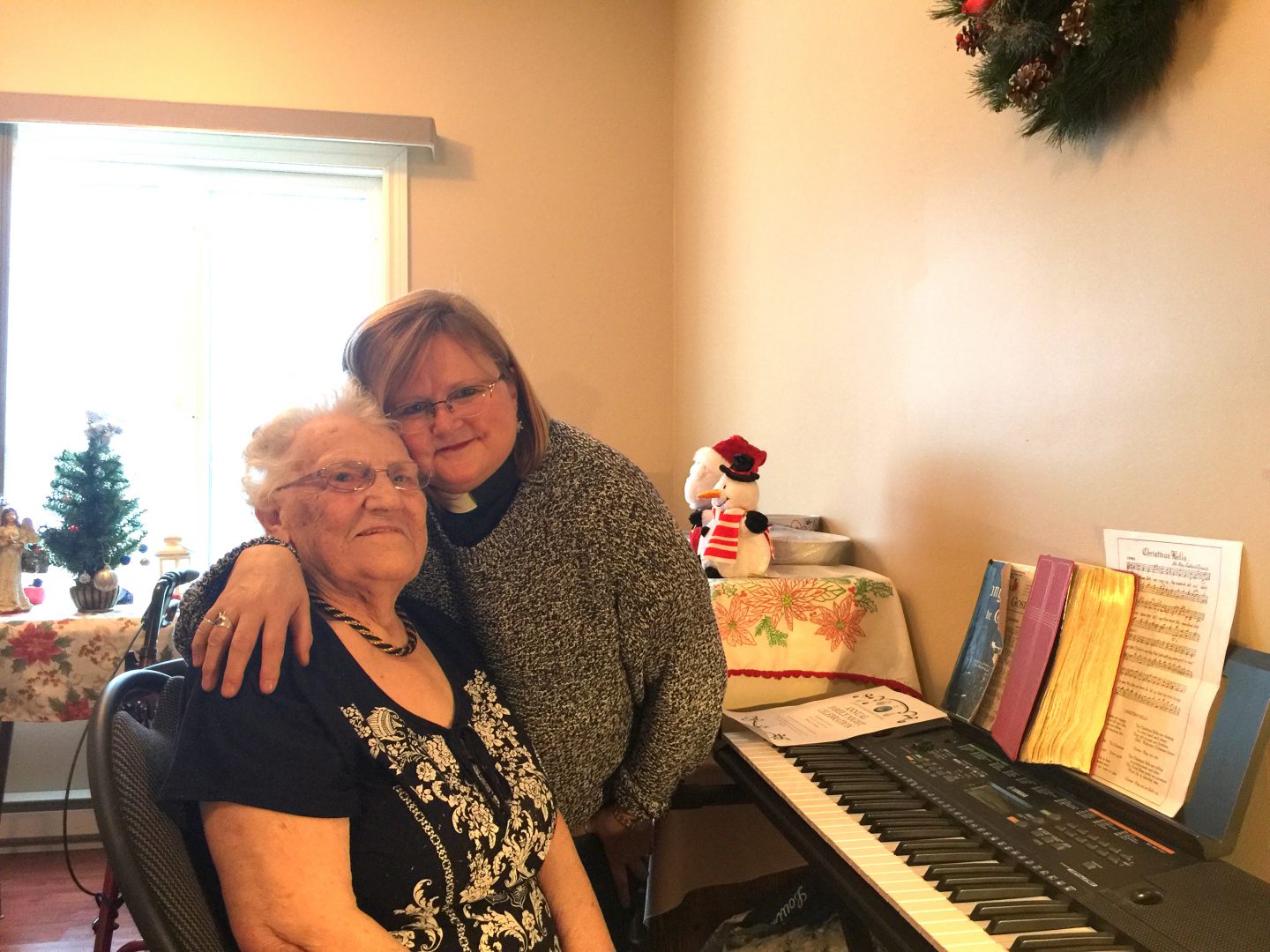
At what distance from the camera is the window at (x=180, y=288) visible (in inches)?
116

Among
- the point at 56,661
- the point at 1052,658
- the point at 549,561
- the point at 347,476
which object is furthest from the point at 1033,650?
the point at 56,661

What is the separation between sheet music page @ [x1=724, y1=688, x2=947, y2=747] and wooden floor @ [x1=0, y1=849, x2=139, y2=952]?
1725 millimetres

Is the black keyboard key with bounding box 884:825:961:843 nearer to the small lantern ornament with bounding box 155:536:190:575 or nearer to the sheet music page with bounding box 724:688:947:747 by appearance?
the sheet music page with bounding box 724:688:947:747

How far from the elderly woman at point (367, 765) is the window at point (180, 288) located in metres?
2.22

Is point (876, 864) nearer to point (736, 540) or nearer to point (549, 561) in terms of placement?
point (549, 561)

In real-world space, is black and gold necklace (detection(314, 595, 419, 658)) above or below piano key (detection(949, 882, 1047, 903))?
above

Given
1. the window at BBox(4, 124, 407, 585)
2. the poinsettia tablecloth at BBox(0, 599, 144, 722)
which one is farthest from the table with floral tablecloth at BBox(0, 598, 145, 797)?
the window at BBox(4, 124, 407, 585)

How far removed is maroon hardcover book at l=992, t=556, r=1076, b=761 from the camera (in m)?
1.13

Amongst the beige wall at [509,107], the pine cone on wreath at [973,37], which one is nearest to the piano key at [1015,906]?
the pine cone on wreath at [973,37]

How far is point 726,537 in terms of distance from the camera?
1616 mm

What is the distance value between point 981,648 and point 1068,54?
32.1 inches

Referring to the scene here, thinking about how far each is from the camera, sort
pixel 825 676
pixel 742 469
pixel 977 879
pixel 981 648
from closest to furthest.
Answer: pixel 977 879 → pixel 981 648 → pixel 825 676 → pixel 742 469

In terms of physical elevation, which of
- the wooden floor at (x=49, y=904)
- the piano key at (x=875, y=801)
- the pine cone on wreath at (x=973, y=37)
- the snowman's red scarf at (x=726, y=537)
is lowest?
the wooden floor at (x=49, y=904)

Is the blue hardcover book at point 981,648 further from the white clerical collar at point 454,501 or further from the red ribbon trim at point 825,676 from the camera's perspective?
the white clerical collar at point 454,501
